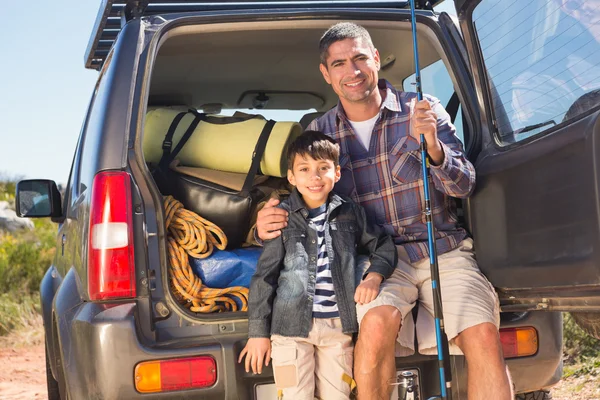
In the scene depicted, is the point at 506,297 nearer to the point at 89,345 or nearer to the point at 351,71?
the point at 351,71

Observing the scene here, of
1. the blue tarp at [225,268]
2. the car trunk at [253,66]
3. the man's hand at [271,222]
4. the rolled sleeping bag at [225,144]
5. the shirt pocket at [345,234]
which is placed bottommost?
the blue tarp at [225,268]

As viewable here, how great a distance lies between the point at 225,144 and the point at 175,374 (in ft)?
3.67

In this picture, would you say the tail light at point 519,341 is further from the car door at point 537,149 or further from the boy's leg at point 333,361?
the boy's leg at point 333,361

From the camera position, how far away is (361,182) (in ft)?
11.1

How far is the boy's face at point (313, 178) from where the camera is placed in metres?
3.16

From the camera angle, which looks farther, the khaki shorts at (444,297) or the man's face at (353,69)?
the man's face at (353,69)

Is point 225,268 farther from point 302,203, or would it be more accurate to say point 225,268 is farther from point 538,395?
point 538,395

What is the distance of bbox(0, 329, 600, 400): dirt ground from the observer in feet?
16.5

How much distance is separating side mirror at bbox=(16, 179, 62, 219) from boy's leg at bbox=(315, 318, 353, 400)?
66.1 inches

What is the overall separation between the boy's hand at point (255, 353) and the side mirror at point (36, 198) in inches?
61.8

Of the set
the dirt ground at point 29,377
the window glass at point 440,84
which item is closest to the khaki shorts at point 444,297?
the window glass at point 440,84

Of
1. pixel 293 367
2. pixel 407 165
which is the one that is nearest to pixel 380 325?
pixel 293 367

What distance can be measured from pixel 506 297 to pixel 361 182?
0.75m

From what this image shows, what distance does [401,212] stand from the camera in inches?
130
